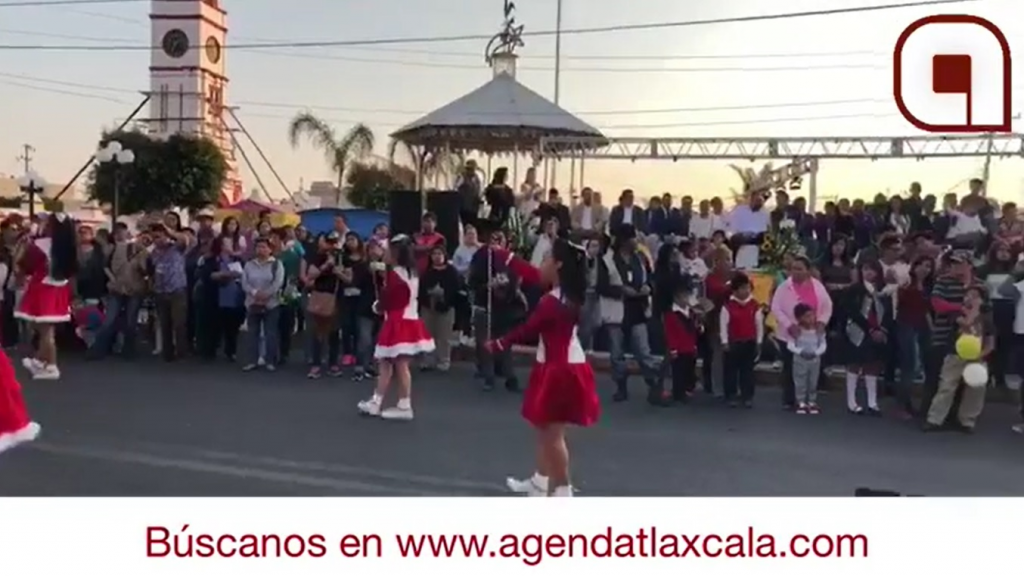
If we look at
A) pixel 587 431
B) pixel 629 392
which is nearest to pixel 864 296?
pixel 629 392

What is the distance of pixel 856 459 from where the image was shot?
22.5 ft

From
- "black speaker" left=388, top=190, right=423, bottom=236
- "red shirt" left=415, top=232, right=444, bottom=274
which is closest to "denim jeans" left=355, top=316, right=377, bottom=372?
"red shirt" left=415, top=232, right=444, bottom=274

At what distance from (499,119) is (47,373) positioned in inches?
281

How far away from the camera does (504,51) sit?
549 inches

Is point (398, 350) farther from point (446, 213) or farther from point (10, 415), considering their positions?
point (446, 213)

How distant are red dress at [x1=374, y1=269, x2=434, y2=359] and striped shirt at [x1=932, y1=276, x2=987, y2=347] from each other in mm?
3681

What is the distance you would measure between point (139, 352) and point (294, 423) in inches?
158

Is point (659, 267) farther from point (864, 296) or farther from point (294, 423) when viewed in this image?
point (294, 423)

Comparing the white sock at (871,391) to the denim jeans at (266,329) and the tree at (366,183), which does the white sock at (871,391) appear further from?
the tree at (366,183)

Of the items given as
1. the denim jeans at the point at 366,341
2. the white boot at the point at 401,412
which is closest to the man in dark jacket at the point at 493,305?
the denim jeans at the point at 366,341

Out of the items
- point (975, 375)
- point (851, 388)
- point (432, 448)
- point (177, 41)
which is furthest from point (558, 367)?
point (177, 41)

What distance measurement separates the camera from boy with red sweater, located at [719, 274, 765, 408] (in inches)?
344

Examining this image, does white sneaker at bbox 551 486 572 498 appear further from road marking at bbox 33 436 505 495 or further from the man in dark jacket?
the man in dark jacket

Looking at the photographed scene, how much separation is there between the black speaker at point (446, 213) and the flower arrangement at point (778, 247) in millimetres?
2954
